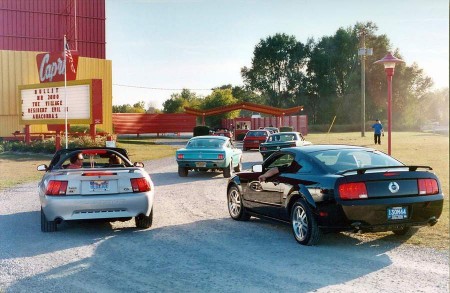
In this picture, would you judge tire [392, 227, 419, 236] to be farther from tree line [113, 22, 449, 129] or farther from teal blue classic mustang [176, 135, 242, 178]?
tree line [113, 22, 449, 129]

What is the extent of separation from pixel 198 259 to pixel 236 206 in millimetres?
3285

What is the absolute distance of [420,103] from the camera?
96750 millimetres

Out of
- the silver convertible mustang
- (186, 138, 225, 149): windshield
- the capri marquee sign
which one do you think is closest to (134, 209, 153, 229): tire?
the silver convertible mustang

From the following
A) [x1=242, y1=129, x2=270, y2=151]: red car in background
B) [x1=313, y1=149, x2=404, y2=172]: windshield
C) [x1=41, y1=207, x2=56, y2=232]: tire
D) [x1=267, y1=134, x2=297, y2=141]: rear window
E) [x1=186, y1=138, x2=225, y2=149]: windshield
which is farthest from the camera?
[x1=242, y1=129, x2=270, y2=151]: red car in background

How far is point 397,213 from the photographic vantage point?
790 centimetres

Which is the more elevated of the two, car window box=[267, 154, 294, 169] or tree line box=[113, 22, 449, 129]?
tree line box=[113, 22, 449, 129]

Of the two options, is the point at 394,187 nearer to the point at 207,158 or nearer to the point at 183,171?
the point at 207,158

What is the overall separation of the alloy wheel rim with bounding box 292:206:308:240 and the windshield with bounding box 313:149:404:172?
804mm

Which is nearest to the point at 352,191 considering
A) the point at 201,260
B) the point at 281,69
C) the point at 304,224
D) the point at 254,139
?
the point at 304,224

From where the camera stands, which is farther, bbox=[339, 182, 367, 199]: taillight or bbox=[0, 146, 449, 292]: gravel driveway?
bbox=[339, 182, 367, 199]: taillight

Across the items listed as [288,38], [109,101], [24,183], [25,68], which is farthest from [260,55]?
[24,183]

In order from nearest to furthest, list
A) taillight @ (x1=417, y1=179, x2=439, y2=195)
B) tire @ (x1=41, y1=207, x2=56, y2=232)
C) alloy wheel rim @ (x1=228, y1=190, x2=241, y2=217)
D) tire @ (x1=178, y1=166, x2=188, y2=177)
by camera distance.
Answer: taillight @ (x1=417, y1=179, x2=439, y2=195)
tire @ (x1=41, y1=207, x2=56, y2=232)
alloy wheel rim @ (x1=228, y1=190, x2=241, y2=217)
tire @ (x1=178, y1=166, x2=188, y2=177)

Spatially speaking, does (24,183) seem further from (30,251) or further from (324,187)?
(324,187)

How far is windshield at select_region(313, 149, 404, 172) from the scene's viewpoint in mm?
8773
